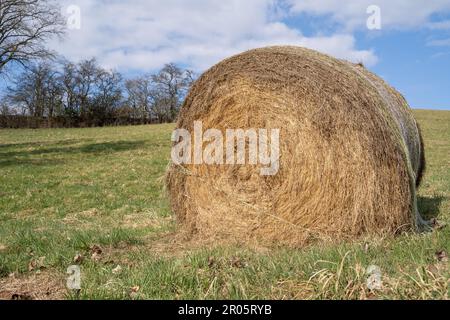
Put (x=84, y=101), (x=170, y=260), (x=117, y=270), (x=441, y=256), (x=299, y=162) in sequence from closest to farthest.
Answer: (x=441, y=256) → (x=117, y=270) → (x=170, y=260) → (x=299, y=162) → (x=84, y=101)

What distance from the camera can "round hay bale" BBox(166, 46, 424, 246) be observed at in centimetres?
500

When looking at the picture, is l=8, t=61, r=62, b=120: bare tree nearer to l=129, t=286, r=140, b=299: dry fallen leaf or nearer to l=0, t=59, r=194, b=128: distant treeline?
l=0, t=59, r=194, b=128: distant treeline

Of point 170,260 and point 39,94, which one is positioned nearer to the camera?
point 170,260

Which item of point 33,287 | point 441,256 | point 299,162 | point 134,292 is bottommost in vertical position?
point 33,287

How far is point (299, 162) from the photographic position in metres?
5.45

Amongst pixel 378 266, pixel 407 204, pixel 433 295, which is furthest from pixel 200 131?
pixel 433 295

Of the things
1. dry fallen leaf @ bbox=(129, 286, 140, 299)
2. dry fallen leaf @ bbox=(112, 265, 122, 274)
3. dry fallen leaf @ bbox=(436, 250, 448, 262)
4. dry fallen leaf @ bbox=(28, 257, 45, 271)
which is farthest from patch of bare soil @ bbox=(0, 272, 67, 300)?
dry fallen leaf @ bbox=(436, 250, 448, 262)

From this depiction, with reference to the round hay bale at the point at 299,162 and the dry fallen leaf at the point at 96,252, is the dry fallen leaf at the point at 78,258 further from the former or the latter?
the round hay bale at the point at 299,162

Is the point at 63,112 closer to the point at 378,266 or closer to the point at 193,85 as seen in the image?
the point at 193,85

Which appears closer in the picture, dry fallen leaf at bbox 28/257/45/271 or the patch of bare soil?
the patch of bare soil

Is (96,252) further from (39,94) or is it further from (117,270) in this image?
(39,94)

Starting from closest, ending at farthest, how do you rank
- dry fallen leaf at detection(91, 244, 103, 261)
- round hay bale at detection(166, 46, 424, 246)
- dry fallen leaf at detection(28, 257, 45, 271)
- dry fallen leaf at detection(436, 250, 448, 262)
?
dry fallen leaf at detection(436, 250, 448, 262)
dry fallen leaf at detection(28, 257, 45, 271)
dry fallen leaf at detection(91, 244, 103, 261)
round hay bale at detection(166, 46, 424, 246)

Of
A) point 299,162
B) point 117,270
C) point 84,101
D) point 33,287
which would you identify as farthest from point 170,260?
point 84,101

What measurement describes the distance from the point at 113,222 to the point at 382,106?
14.9 feet
